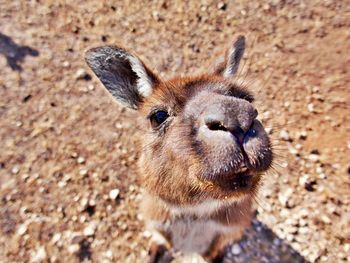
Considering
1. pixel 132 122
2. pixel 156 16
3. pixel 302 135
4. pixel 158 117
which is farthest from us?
pixel 156 16

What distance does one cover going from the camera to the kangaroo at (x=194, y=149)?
2.84 m

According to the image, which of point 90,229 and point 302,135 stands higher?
point 302,135

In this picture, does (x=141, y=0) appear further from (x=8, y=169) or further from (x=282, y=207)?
(x=282, y=207)

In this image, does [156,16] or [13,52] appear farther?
[156,16]

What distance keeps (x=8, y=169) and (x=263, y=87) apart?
168 inches

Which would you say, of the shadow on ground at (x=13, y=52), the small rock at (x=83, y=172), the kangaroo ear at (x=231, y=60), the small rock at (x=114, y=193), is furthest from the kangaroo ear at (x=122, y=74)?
the shadow on ground at (x=13, y=52)

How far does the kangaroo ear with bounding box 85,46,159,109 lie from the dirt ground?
1.42m

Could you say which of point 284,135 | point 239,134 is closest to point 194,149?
point 239,134

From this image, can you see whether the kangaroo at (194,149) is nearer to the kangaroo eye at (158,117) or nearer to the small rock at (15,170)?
the kangaroo eye at (158,117)

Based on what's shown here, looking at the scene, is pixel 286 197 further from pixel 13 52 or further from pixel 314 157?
pixel 13 52

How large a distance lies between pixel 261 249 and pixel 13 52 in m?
5.14

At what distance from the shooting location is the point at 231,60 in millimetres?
4188

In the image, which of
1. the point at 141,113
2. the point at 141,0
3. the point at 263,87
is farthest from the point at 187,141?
the point at 141,0

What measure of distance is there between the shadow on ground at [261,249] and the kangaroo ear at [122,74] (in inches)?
94.3
